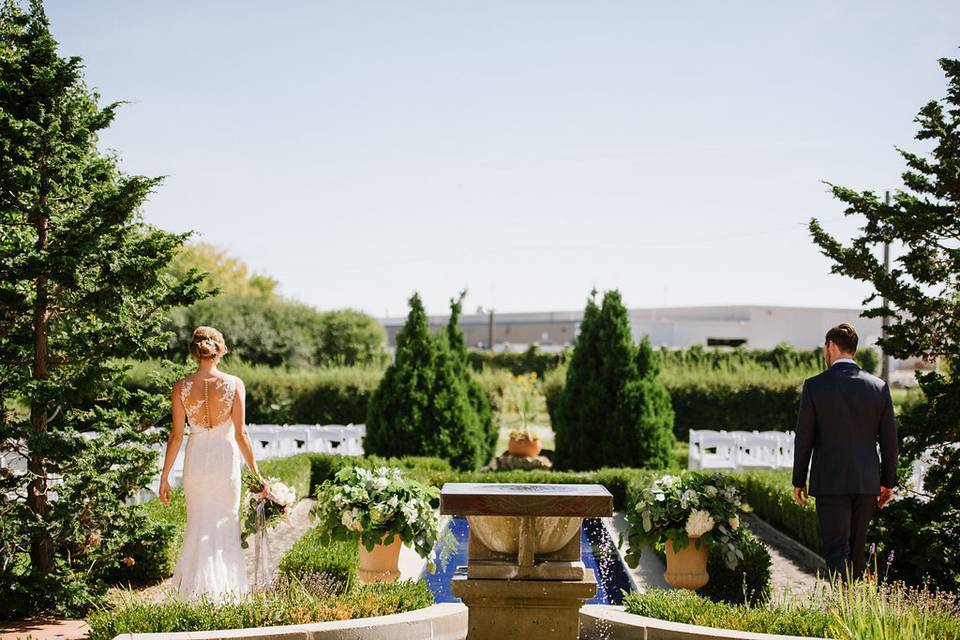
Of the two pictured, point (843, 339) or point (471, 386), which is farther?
point (471, 386)

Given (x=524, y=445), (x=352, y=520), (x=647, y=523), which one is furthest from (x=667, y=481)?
(x=524, y=445)

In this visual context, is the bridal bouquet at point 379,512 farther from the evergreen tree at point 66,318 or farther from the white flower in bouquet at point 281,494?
the evergreen tree at point 66,318

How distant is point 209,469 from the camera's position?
6852mm

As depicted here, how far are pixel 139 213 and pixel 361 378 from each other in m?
17.1

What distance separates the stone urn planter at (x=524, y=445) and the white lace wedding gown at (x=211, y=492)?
11055mm

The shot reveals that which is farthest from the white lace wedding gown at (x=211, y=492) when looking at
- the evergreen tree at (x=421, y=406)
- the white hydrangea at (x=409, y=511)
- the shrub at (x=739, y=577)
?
the evergreen tree at (x=421, y=406)

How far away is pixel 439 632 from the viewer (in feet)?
17.9

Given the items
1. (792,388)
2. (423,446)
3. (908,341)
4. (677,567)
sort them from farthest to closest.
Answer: (792,388)
(423,446)
(908,341)
(677,567)

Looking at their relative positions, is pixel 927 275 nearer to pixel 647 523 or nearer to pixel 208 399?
pixel 647 523

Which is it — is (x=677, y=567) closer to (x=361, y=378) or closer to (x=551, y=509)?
(x=551, y=509)

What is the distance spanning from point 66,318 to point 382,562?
325 cm

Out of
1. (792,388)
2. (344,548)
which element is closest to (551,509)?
(344,548)

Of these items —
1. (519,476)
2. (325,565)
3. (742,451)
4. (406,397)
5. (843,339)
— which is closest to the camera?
(843,339)

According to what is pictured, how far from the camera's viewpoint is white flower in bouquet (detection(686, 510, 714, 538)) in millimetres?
7062
